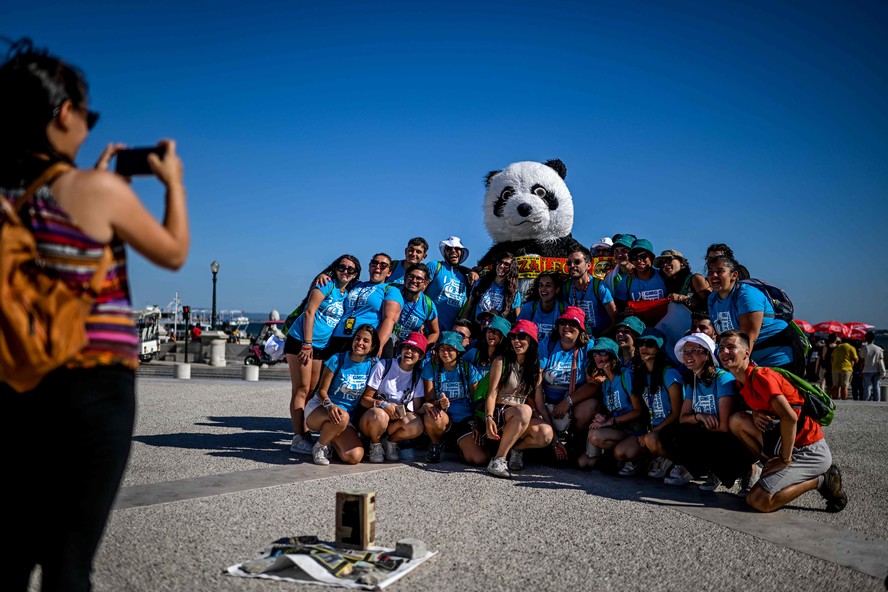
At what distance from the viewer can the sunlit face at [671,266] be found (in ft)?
21.4

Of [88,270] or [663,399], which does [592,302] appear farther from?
[88,270]

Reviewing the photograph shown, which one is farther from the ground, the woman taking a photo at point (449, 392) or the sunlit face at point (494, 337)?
the sunlit face at point (494, 337)

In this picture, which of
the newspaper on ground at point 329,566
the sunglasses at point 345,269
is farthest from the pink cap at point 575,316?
the newspaper on ground at point 329,566

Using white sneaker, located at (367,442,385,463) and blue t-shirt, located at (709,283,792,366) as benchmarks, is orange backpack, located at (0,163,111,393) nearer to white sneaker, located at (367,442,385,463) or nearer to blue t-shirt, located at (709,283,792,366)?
white sneaker, located at (367,442,385,463)

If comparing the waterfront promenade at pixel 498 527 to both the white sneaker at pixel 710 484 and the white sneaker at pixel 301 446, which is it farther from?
the white sneaker at pixel 301 446

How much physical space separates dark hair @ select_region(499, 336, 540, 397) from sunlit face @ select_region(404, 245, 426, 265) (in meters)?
2.01

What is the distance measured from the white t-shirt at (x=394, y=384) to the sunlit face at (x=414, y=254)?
1628 millimetres

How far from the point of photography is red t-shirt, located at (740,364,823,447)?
4.36m

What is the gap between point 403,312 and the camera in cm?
688

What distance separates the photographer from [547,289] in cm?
661

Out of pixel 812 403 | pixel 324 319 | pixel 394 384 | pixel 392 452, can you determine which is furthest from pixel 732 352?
pixel 324 319

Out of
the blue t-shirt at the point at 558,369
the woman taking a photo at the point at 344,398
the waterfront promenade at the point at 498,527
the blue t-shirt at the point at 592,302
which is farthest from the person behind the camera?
the blue t-shirt at the point at 592,302

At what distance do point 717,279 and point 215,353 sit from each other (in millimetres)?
20125

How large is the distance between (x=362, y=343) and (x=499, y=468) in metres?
1.72
